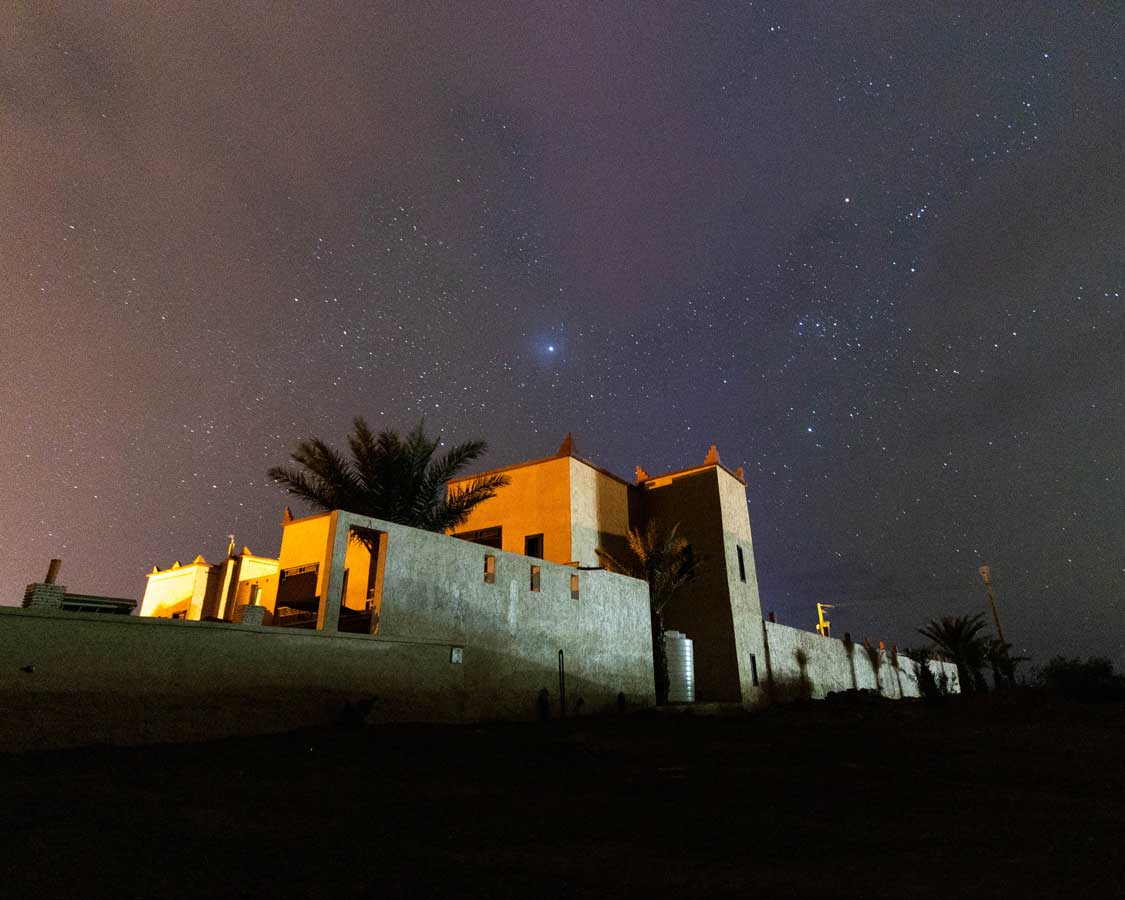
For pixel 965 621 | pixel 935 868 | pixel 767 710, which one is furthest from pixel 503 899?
pixel 965 621

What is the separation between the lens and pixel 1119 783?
26.6 feet

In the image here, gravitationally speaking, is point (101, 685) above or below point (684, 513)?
below

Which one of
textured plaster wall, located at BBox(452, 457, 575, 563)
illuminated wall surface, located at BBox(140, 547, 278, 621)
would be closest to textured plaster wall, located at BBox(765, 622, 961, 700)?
textured plaster wall, located at BBox(452, 457, 575, 563)

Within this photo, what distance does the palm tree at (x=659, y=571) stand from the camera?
63.3ft

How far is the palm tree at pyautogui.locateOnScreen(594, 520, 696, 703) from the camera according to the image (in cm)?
1928

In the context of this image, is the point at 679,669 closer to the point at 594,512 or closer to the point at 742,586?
the point at 742,586

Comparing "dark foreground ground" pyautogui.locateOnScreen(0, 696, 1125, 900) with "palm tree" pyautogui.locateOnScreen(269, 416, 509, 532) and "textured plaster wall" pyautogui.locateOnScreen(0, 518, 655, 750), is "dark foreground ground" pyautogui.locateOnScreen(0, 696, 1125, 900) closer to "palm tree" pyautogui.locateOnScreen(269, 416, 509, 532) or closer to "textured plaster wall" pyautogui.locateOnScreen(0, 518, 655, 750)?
"textured plaster wall" pyautogui.locateOnScreen(0, 518, 655, 750)

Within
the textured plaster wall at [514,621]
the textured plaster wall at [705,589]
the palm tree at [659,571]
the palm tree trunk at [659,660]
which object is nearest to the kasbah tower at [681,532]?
the textured plaster wall at [705,589]

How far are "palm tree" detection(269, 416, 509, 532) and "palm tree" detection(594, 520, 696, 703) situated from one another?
21.2ft

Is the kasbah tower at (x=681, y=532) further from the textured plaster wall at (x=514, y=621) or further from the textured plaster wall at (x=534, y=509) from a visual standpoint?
the textured plaster wall at (x=514, y=621)

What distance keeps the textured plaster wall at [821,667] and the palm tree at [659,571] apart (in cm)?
594

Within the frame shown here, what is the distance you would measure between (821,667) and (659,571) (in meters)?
13.6

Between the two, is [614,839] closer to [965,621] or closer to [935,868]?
[935,868]

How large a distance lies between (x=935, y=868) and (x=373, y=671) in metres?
9.02
